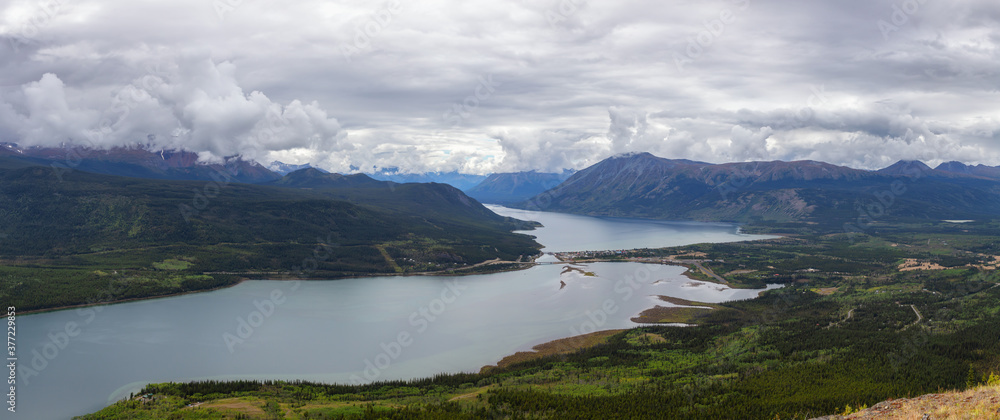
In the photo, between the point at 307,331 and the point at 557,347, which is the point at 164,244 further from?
the point at 557,347

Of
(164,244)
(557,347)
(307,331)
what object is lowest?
(557,347)

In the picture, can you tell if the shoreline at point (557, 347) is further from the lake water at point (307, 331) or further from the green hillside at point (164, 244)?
the green hillside at point (164, 244)

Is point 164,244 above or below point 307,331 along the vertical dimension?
above

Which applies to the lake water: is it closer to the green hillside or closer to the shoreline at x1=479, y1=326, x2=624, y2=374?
the shoreline at x1=479, y1=326, x2=624, y2=374

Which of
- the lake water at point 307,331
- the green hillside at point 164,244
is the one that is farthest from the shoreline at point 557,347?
the green hillside at point 164,244

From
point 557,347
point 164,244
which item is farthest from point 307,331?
point 164,244

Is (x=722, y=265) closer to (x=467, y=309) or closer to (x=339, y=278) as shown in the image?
(x=467, y=309)

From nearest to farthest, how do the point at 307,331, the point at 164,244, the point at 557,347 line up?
the point at 557,347
the point at 307,331
the point at 164,244

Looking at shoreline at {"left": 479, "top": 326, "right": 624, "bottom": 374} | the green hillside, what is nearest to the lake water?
shoreline at {"left": 479, "top": 326, "right": 624, "bottom": 374}

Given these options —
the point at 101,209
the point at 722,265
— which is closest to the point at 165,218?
the point at 101,209

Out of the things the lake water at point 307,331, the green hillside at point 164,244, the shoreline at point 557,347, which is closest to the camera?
the lake water at point 307,331
